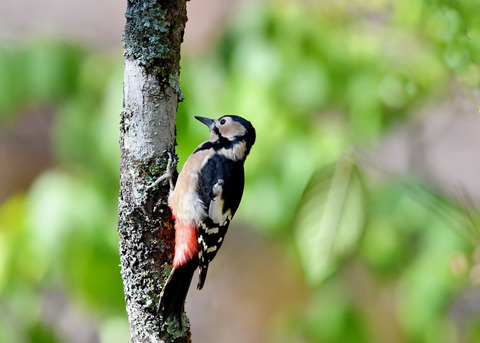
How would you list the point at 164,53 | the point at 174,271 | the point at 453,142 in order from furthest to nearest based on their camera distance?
the point at 453,142 → the point at 174,271 → the point at 164,53

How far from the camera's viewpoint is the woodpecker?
1.48 m

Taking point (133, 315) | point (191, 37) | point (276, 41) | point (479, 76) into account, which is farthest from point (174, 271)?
point (191, 37)

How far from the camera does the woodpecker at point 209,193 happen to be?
148 cm

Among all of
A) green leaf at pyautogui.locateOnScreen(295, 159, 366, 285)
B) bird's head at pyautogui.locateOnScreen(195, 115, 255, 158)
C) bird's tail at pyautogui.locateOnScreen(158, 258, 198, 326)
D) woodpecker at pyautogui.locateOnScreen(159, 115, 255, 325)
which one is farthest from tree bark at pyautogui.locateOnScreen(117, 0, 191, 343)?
bird's head at pyautogui.locateOnScreen(195, 115, 255, 158)

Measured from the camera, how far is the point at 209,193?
1.67 metres

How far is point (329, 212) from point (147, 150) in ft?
1.36

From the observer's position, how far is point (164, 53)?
1216 millimetres

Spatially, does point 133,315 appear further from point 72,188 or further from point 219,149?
point 72,188

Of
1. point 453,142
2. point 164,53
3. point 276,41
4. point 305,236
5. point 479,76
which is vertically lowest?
point 305,236

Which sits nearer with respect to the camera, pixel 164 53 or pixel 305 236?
pixel 164 53

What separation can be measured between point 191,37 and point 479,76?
2.87 meters

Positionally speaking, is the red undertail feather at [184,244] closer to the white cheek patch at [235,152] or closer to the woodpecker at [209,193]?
the woodpecker at [209,193]

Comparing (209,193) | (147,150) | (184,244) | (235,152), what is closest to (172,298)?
(184,244)

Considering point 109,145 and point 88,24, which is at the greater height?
point 88,24
